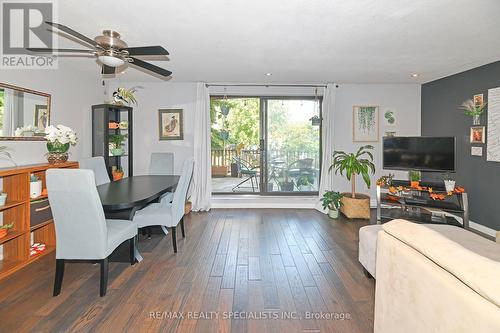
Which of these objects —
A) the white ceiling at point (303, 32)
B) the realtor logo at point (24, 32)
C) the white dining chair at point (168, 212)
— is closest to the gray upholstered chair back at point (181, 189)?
the white dining chair at point (168, 212)

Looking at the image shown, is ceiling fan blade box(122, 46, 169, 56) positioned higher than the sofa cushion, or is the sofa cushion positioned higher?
ceiling fan blade box(122, 46, 169, 56)

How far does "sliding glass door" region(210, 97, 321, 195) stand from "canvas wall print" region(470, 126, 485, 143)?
94.7 inches

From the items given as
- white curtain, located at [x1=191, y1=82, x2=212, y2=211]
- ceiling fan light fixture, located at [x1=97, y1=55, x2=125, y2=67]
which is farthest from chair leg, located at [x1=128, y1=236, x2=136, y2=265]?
white curtain, located at [x1=191, y1=82, x2=212, y2=211]

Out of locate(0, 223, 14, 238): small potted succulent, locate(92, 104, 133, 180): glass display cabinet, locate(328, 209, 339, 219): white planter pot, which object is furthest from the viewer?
locate(328, 209, 339, 219): white planter pot

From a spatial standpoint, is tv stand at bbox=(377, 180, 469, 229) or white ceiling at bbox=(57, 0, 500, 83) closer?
white ceiling at bbox=(57, 0, 500, 83)

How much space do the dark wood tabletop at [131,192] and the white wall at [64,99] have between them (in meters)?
1.02

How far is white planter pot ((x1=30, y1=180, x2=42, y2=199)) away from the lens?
3115mm

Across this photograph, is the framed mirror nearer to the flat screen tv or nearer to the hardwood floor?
the hardwood floor

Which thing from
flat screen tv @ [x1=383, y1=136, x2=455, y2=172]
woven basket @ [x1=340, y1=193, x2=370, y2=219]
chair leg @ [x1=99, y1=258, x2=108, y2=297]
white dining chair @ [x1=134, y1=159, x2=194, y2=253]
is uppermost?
flat screen tv @ [x1=383, y1=136, x2=455, y2=172]

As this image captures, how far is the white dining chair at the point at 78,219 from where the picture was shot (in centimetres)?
221

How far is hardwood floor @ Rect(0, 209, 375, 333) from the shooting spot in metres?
2.06

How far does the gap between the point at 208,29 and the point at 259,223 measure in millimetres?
2942

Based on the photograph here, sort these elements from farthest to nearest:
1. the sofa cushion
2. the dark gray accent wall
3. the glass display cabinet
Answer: the glass display cabinet < the dark gray accent wall < the sofa cushion

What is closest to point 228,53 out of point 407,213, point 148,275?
point 148,275
